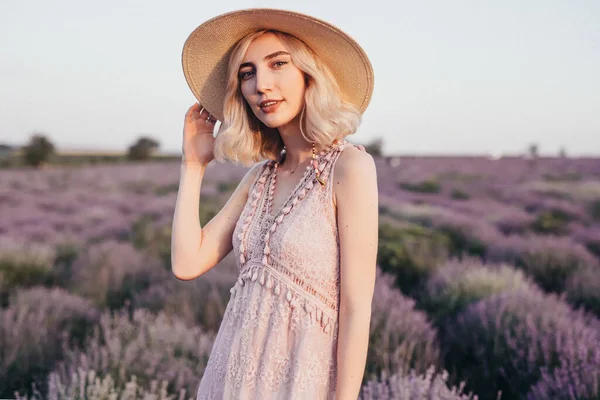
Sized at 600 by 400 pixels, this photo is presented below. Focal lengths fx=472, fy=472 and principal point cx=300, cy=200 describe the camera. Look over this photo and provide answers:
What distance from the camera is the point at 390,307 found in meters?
3.79

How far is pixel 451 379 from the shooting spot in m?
3.15

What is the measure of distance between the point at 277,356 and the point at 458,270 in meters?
3.99

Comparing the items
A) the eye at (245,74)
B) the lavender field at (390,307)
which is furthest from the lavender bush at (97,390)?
the eye at (245,74)

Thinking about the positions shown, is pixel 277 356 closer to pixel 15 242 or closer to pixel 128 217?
pixel 15 242

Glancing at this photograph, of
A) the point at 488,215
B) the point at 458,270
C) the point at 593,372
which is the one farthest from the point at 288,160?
the point at 488,215

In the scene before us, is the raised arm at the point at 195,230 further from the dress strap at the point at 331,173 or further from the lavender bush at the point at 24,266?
the lavender bush at the point at 24,266

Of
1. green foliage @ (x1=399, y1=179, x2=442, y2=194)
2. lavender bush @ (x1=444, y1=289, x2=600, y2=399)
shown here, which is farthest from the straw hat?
green foliage @ (x1=399, y1=179, x2=442, y2=194)

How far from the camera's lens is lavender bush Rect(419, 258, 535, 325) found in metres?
4.35

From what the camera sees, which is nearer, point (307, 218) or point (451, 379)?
point (307, 218)

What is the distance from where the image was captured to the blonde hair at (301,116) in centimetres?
151

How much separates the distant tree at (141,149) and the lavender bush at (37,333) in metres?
51.7

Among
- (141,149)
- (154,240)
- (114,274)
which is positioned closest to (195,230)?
(114,274)

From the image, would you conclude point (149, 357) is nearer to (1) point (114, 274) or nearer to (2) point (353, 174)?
(2) point (353, 174)

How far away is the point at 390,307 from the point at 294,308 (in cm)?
258
